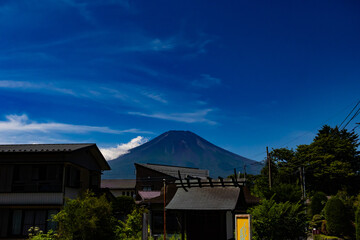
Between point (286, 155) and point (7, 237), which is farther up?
point (286, 155)

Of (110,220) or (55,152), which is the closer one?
(110,220)

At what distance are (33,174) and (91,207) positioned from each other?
13.0 meters

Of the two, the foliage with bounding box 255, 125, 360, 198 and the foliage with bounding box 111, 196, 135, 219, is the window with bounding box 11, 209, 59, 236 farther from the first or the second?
the foliage with bounding box 255, 125, 360, 198

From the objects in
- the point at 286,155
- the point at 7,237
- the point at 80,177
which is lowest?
the point at 7,237

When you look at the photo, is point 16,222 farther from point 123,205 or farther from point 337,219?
point 337,219

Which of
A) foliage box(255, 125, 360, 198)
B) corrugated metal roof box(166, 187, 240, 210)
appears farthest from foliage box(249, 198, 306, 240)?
foliage box(255, 125, 360, 198)

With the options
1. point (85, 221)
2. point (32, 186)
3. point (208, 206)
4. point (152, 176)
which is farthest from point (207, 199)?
point (152, 176)

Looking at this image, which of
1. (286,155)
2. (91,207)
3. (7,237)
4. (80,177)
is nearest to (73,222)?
(91,207)

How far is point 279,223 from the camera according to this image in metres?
18.7

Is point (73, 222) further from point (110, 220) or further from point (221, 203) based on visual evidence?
point (221, 203)

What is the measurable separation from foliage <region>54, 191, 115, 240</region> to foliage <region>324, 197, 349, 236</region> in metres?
19.0

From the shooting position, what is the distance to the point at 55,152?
2686 cm

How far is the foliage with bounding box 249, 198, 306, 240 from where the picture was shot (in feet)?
61.2

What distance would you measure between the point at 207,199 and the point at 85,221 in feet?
26.4
